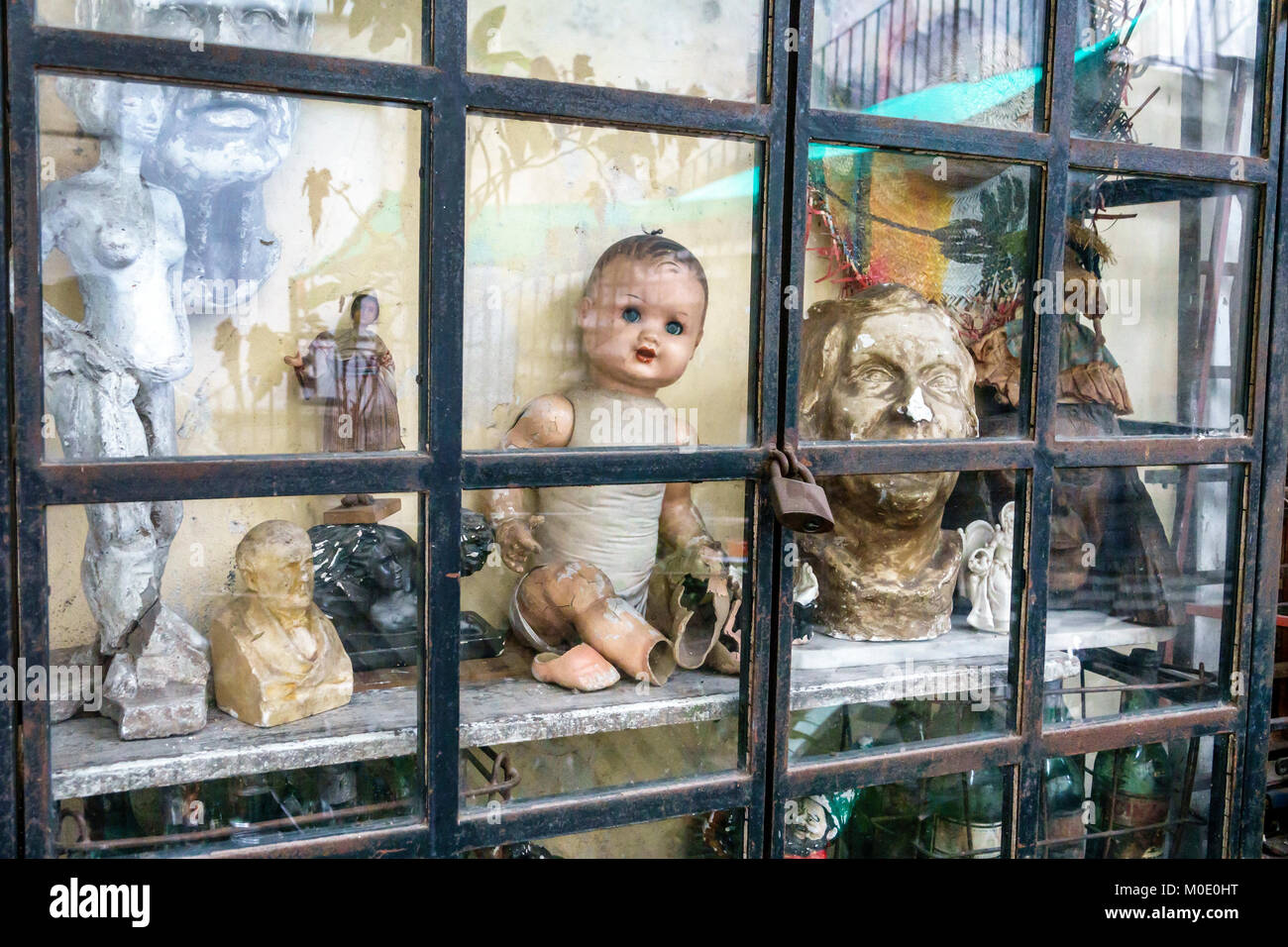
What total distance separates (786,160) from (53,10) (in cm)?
106

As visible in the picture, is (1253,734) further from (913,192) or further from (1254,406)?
(913,192)

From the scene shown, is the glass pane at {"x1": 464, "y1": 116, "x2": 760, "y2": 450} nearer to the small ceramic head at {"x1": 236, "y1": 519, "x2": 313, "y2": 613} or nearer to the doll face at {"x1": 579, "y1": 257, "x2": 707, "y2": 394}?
the doll face at {"x1": 579, "y1": 257, "x2": 707, "y2": 394}

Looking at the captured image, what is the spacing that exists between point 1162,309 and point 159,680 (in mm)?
1927

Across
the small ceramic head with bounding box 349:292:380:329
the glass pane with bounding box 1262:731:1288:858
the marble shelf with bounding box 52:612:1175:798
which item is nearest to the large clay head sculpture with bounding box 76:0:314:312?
the small ceramic head with bounding box 349:292:380:329

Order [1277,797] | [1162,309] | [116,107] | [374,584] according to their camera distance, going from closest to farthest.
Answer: [116,107], [374,584], [1162,309], [1277,797]

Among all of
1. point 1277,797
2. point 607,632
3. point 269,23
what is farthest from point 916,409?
point 1277,797

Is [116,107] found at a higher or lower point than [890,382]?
A: higher

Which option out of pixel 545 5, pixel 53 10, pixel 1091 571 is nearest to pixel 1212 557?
pixel 1091 571

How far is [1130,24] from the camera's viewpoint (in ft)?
6.98

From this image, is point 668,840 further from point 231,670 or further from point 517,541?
point 231,670

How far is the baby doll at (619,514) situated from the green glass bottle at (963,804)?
498 mm

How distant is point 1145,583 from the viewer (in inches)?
87.1

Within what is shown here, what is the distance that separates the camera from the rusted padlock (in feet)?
5.54

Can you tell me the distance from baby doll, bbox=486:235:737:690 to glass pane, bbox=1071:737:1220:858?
0.89m
